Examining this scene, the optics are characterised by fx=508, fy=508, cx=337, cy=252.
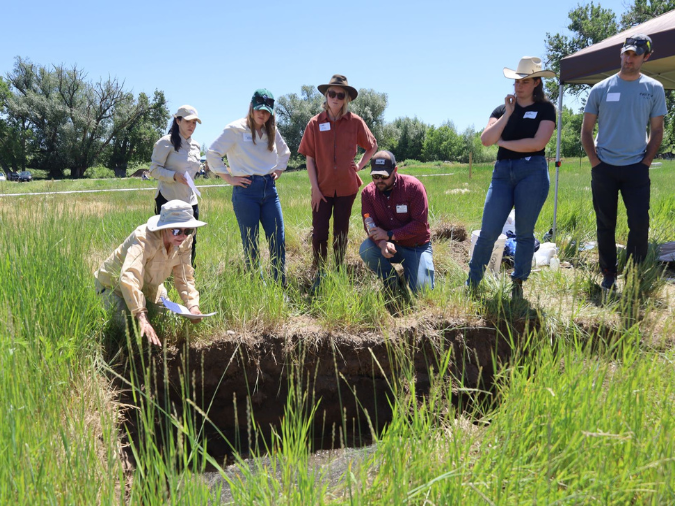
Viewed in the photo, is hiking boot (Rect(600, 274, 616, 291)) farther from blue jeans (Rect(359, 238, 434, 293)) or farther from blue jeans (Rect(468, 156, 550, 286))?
blue jeans (Rect(359, 238, 434, 293))

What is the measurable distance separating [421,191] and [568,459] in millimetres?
2704

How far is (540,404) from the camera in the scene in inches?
91.3

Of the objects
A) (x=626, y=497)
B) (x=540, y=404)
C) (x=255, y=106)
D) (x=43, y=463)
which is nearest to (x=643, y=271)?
(x=540, y=404)

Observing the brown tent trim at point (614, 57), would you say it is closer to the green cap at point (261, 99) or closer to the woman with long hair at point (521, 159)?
the woman with long hair at point (521, 159)

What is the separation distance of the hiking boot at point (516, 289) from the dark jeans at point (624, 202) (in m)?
0.93

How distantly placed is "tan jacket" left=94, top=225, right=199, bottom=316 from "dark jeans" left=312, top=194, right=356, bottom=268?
1.30 m

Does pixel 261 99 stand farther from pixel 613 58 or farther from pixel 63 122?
pixel 63 122

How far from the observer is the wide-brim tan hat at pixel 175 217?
3.15m

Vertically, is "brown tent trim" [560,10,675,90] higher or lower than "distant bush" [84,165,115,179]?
lower

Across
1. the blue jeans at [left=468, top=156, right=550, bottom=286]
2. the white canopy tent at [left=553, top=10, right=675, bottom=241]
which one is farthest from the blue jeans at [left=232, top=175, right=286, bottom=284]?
the white canopy tent at [left=553, top=10, right=675, bottom=241]

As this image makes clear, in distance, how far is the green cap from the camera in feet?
13.6

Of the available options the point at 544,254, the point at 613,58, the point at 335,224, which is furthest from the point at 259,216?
the point at 613,58

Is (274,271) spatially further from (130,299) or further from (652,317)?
(652,317)

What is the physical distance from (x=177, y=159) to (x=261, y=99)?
93 centimetres
